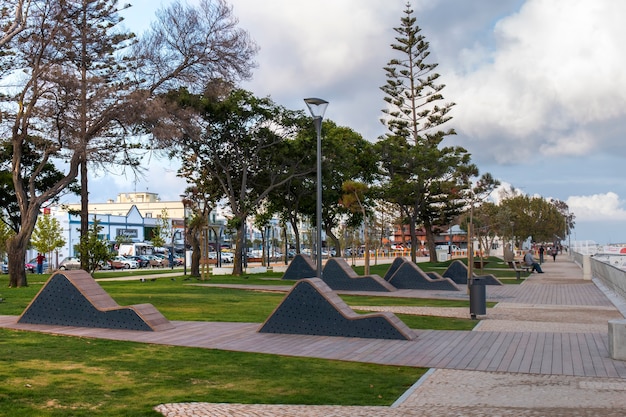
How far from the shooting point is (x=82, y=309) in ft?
40.9

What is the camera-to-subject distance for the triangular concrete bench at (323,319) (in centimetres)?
1159

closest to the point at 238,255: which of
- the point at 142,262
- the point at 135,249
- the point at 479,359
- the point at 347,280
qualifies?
the point at 347,280

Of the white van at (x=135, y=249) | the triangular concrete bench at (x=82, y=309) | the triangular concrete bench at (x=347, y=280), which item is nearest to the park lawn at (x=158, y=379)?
the triangular concrete bench at (x=82, y=309)

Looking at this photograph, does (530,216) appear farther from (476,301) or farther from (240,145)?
(476,301)

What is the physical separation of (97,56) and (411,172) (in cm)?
2847

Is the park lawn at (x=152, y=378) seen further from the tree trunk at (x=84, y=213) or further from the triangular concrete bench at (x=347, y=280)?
the tree trunk at (x=84, y=213)

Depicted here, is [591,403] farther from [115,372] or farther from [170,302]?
[170,302]

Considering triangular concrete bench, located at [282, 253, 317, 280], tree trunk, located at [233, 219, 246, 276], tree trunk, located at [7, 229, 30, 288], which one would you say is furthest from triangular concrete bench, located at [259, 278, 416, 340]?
tree trunk, located at [233, 219, 246, 276]

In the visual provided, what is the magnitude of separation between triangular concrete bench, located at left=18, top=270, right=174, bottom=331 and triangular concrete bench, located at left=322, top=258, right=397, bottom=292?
11.8 meters

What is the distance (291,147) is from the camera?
115 ft

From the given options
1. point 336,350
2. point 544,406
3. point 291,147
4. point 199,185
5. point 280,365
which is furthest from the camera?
point 199,185

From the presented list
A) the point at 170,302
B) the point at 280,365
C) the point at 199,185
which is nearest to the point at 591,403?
the point at 280,365

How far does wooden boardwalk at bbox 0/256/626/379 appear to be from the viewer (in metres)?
9.27

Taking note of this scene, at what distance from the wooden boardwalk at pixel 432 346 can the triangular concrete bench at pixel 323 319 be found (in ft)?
0.70
